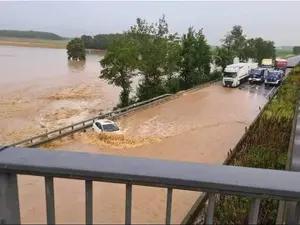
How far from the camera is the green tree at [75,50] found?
65688 millimetres

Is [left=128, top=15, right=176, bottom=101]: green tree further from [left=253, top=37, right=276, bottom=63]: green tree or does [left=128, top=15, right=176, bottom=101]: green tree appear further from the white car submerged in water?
[left=253, top=37, right=276, bottom=63]: green tree

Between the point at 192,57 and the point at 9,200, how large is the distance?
109 feet

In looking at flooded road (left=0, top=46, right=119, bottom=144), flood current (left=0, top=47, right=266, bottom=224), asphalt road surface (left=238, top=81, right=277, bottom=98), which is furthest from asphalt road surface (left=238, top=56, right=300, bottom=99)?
flooded road (left=0, top=46, right=119, bottom=144)

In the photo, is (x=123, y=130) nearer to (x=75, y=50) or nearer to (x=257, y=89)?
(x=257, y=89)

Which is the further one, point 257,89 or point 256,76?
point 256,76

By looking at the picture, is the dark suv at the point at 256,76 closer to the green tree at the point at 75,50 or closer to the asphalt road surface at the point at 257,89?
the asphalt road surface at the point at 257,89

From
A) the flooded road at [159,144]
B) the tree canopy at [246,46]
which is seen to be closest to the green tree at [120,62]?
the flooded road at [159,144]

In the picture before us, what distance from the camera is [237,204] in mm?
1618

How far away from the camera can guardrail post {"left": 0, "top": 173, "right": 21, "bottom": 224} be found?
1277mm

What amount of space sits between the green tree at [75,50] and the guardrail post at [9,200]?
2621 inches

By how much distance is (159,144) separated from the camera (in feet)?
48.3

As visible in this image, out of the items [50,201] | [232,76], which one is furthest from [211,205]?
[232,76]

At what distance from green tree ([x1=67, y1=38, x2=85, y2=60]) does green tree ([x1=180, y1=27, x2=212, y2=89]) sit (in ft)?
116

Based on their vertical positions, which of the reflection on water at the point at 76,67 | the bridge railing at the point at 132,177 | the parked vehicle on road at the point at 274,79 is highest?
the bridge railing at the point at 132,177
